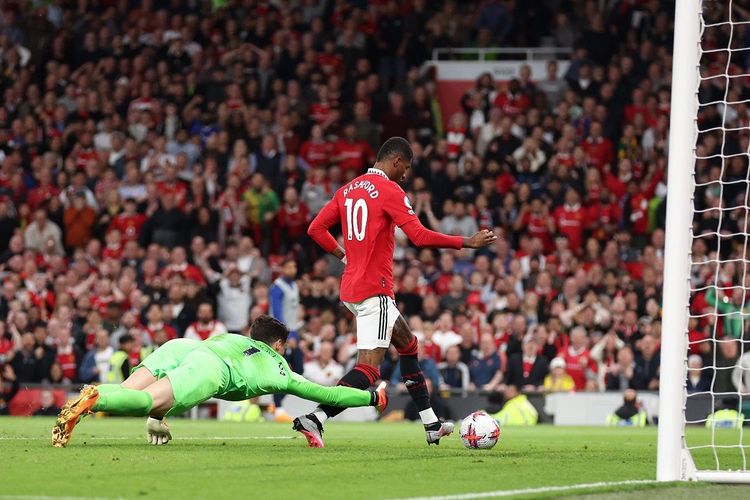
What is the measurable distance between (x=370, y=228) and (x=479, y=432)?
→ 177 centimetres

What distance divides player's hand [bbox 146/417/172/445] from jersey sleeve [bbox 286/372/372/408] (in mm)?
1049

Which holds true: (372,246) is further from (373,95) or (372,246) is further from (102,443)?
(373,95)

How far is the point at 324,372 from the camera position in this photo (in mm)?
20703

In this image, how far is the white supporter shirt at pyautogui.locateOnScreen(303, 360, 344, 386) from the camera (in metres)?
20.6

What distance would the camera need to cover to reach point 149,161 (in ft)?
82.0

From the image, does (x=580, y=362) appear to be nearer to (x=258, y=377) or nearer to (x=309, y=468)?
(x=258, y=377)

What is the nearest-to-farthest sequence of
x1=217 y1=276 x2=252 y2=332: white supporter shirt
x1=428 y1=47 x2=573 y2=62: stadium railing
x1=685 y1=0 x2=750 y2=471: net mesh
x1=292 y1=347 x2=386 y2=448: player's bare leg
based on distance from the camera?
x1=292 y1=347 x2=386 y2=448: player's bare leg
x1=685 y1=0 x2=750 y2=471: net mesh
x1=217 y1=276 x2=252 y2=332: white supporter shirt
x1=428 y1=47 x2=573 y2=62: stadium railing


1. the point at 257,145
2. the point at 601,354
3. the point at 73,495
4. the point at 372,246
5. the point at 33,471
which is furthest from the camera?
the point at 257,145

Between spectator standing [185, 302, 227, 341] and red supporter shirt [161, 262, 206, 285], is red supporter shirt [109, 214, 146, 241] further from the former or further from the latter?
spectator standing [185, 302, 227, 341]

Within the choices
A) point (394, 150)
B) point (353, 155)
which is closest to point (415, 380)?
point (394, 150)

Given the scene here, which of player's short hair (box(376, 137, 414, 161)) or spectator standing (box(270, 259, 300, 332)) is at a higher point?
player's short hair (box(376, 137, 414, 161))

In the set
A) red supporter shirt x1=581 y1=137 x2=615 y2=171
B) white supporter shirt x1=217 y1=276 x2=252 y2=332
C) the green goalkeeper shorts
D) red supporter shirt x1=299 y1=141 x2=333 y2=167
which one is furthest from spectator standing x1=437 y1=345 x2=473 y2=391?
A: the green goalkeeper shorts

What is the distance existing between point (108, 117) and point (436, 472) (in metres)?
18.6

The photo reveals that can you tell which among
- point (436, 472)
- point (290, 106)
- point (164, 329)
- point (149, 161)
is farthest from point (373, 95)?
point (436, 472)
